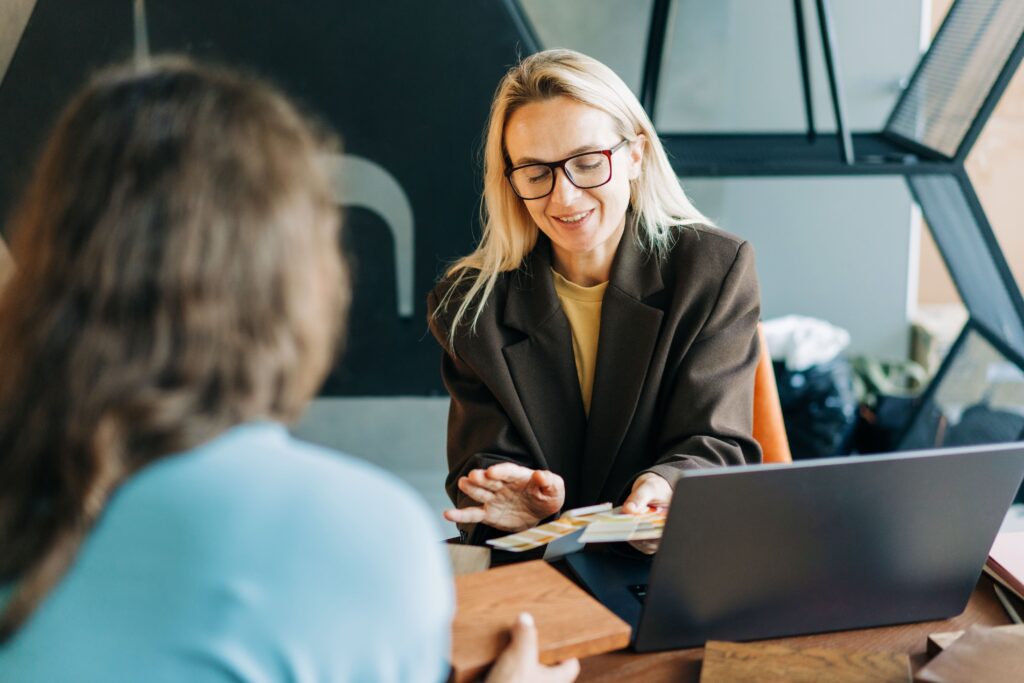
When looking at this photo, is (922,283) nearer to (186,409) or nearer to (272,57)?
(272,57)

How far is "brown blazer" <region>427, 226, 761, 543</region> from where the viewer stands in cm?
171

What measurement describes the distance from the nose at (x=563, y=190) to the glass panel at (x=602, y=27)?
221 centimetres

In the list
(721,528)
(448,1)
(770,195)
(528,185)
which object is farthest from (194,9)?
(721,528)

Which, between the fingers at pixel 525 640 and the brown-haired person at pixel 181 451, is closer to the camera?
the brown-haired person at pixel 181 451

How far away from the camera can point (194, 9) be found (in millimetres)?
3100

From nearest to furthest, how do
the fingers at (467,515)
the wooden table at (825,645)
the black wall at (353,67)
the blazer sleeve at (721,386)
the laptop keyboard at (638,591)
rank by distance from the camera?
1. the wooden table at (825,645)
2. the laptop keyboard at (638,591)
3. the fingers at (467,515)
4. the blazer sleeve at (721,386)
5. the black wall at (353,67)

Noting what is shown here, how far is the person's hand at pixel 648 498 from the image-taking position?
1.34 metres

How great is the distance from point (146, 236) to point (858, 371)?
3.70 meters

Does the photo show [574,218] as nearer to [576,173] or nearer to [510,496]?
[576,173]

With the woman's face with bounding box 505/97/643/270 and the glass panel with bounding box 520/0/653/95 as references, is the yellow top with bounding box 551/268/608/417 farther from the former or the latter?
the glass panel with bounding box 520/0/653/95

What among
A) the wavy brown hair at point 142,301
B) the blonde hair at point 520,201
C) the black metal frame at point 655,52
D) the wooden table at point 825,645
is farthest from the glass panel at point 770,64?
the wavy brown hair at point 142,301

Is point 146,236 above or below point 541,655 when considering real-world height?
above

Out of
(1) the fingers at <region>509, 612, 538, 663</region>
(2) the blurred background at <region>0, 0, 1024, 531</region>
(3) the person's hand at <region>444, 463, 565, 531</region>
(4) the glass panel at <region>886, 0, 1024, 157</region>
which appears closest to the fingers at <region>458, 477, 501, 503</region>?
(3) the person's hand at <region>444, 463, 565, 531</region>

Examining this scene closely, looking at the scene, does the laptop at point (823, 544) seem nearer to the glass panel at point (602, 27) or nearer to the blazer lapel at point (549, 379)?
the blazer lapel at point (549, 379)
